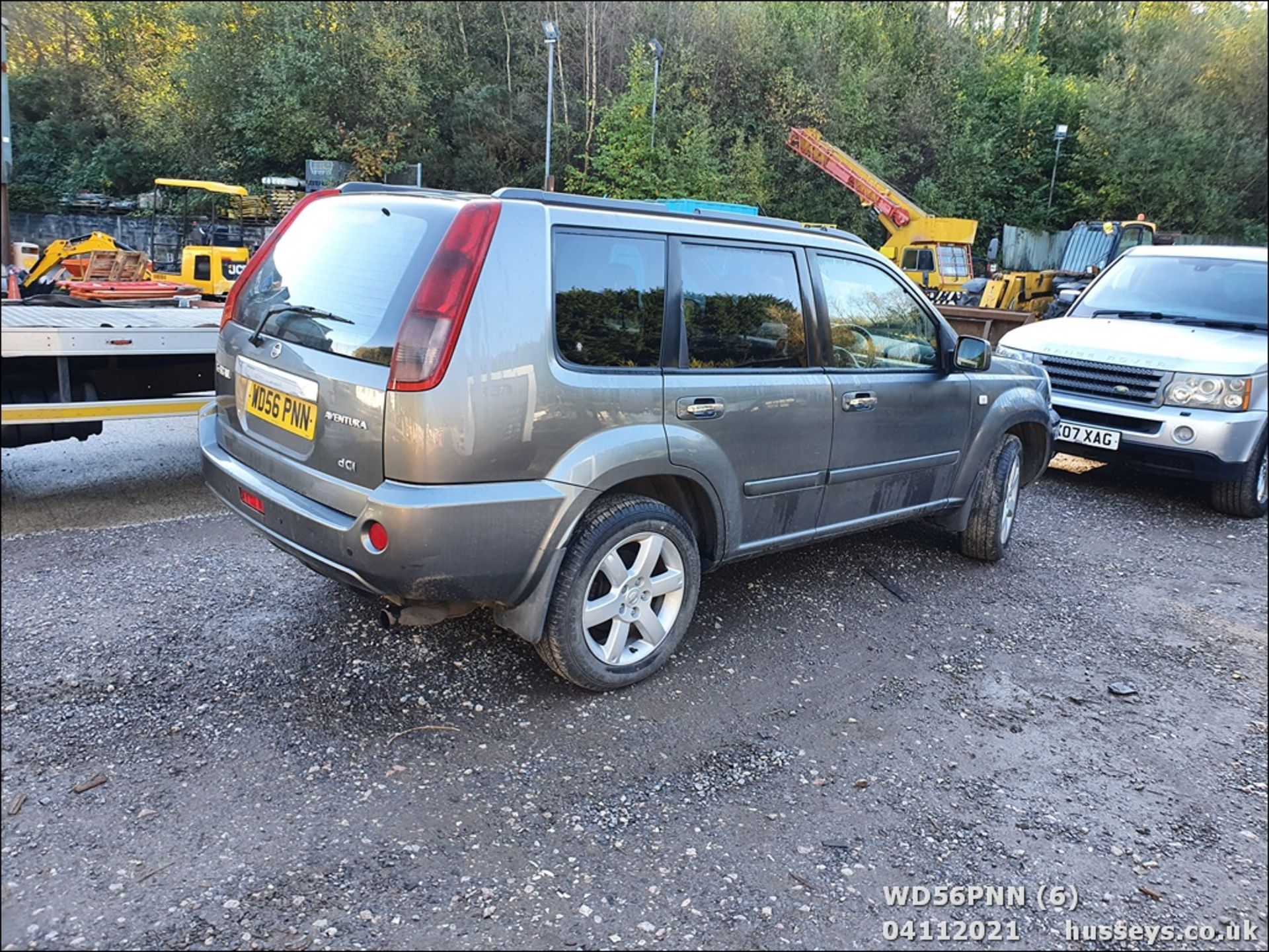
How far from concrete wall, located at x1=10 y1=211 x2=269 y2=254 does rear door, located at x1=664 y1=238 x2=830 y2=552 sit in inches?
611

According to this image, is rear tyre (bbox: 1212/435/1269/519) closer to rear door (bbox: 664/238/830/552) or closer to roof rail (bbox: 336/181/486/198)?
rear door (bbox: 664/238/830/552)

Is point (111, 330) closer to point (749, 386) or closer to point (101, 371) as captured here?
point (101, 371)

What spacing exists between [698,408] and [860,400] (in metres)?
1.02

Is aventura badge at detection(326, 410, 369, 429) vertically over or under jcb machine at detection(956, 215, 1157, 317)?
under

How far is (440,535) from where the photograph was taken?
113 inches

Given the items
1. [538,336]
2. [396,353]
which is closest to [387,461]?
[396,353]

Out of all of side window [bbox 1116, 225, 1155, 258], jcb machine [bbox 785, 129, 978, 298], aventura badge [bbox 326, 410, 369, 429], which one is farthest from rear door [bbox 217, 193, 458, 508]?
jcb machine [bbox 785, 129, 978, 298]

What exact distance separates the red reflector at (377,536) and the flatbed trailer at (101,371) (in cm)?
248

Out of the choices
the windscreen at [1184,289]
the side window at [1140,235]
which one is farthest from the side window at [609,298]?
the windscreen at [1184,289]

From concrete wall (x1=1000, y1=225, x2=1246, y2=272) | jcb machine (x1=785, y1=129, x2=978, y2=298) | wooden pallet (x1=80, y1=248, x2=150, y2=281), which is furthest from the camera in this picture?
jcb machine (x1=785, y1=129, x2=978, y2=298)

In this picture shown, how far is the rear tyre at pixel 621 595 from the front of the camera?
10.7ft

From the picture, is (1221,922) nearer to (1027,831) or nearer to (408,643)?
(1027,831)

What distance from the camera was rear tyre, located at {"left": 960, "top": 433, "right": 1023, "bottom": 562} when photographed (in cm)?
507

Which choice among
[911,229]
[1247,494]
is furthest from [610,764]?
[911,229]
